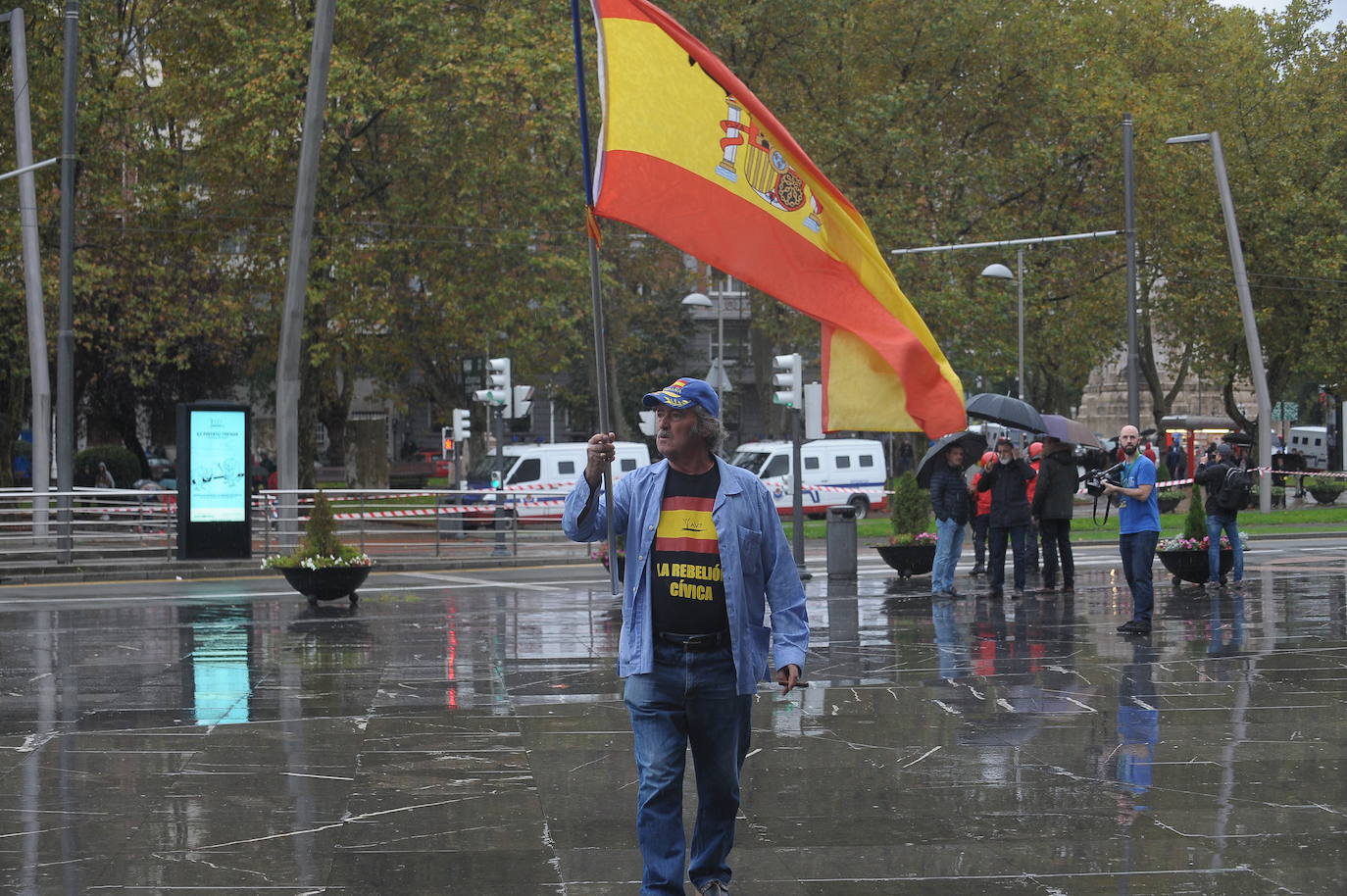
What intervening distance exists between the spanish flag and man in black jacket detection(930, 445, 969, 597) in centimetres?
950

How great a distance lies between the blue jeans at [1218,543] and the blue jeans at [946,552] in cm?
264

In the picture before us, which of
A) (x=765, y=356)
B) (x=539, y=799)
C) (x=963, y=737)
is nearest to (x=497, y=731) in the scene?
(x=539, y=799)

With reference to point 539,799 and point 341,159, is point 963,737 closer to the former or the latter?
point 539,799

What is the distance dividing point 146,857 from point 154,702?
438cm

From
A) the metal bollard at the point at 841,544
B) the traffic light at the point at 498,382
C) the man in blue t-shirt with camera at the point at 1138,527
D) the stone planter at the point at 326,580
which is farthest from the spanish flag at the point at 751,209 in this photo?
the traffic light at the point at 498,382

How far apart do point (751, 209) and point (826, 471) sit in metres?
35.0

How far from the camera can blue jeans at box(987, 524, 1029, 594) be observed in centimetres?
1834

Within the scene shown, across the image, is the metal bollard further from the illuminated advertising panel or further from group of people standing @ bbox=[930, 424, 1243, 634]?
the illuminated advertising panel

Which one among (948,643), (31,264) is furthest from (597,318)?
(31,264)

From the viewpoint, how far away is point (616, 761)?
8602mm

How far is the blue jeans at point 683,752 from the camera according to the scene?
550cm

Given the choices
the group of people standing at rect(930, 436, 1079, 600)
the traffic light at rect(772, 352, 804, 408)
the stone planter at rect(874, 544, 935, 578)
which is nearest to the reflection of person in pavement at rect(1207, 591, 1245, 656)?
the group of people standing at rect(930, 436, 1079, 600)

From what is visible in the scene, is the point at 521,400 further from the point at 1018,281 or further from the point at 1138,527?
the point at 1138,527

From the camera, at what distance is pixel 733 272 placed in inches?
331
